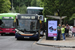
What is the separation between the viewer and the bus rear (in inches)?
1134

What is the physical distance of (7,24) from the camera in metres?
29.2

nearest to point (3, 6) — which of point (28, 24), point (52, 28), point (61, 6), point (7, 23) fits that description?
point (7, 23)

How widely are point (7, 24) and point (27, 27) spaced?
882 centimetres

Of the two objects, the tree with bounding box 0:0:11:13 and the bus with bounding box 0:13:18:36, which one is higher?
the tree with bounding box 0:0:11:13

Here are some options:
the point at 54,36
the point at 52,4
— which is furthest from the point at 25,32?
the point at 52,4

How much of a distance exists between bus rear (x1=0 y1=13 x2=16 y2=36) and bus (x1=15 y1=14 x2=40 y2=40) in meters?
7.89

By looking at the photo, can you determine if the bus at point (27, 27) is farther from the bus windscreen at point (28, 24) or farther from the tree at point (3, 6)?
the tree at point (3, 6)

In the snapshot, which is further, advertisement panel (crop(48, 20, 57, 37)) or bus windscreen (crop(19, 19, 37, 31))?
bus windscreen (crop(19, 19, 37, 31))

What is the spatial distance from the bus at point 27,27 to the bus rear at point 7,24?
7892mm

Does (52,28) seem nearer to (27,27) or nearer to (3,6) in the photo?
(27,27)

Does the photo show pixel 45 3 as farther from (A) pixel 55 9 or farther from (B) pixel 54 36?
(B) pixel 54 36

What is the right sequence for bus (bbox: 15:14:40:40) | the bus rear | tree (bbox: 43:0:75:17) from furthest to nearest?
the bus rear, tree (bbox: 43:0:75:17), bus (bbox: 15:14:40:40)

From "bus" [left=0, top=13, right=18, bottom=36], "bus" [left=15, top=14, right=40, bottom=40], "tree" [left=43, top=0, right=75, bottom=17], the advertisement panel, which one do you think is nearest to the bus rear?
"bus" [left=0, top=13, right=18, bottom=36]

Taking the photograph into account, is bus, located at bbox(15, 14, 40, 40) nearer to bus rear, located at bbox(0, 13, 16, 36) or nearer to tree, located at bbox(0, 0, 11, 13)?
bus rear, located at bbox(0, 13, 16, 36)
